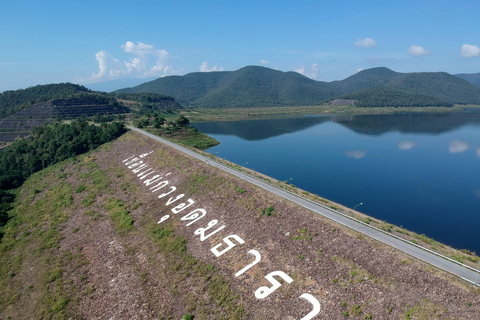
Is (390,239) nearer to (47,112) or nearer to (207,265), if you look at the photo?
(207,265)

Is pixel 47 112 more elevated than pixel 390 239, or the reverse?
pixel 47 112

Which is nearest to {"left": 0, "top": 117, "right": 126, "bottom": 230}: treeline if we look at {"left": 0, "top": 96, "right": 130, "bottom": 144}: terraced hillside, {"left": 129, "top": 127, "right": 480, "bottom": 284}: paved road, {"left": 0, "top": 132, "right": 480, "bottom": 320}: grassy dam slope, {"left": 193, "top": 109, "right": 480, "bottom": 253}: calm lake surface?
{"left": 0, "top": 96, "right": 130, "bottom": 144}: terraced hillside

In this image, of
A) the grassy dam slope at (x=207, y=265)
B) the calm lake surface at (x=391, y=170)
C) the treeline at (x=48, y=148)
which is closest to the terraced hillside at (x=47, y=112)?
the treeline at (x=48, y=148)

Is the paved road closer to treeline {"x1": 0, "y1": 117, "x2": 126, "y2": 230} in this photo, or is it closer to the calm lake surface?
the calm lake surface

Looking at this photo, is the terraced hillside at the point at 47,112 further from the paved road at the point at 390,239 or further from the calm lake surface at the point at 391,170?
the paved road at the point at 390,239

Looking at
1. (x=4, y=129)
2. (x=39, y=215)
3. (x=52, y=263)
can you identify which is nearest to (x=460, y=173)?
(x=52, y=263)

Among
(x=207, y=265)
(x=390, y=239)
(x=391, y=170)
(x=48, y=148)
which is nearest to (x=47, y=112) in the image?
(x=48, y=148)

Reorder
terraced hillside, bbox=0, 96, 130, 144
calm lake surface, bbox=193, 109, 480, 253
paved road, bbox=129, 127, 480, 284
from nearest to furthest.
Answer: paved road, bbox=129, 127, 480, 284 → calm lake surface, bbox=193, 109, 480, 253 → terraced hillside, bbox=0, 96, 130, 144
